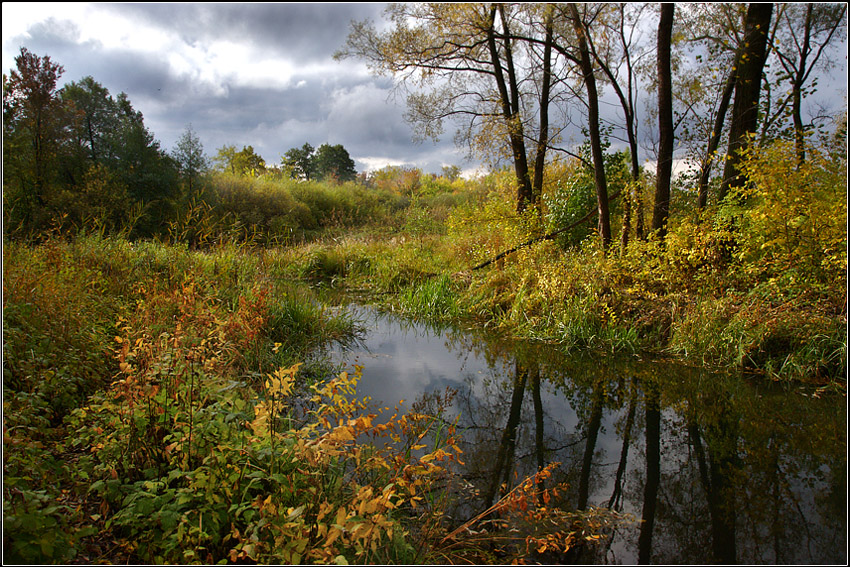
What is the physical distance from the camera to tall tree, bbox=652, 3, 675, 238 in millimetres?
6500

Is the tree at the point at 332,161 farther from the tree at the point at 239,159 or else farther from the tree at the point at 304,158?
the tree at the point at 239,159

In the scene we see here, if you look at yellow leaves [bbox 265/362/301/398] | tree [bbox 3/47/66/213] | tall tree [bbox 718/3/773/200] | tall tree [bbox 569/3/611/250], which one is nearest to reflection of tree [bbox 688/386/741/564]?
yellow leaves [bbox 265/362/301/398]

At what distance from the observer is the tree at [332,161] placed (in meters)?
31.5

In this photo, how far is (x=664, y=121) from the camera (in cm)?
675

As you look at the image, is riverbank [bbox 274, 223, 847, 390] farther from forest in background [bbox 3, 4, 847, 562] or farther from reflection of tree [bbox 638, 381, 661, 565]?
reflection of tree [bbox 638, 381, 661, 565]

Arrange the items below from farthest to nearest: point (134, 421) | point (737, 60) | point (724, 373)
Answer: point (737, 60)
point (724, 373)
point (134, 421)

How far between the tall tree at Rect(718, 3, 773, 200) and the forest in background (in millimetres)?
33

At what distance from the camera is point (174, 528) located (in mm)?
2041

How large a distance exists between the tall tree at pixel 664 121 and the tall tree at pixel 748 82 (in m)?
0.72

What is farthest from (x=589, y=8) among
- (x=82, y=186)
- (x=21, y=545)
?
(x=82, y=186)

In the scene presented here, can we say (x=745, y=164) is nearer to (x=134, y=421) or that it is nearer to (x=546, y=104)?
(x=546, y=104)

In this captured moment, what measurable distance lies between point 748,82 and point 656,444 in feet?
18.5

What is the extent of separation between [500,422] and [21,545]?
2.92 m

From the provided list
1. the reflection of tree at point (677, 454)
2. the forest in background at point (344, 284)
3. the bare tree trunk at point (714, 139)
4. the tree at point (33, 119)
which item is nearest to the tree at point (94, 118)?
the forest in background at point (344, 284)
